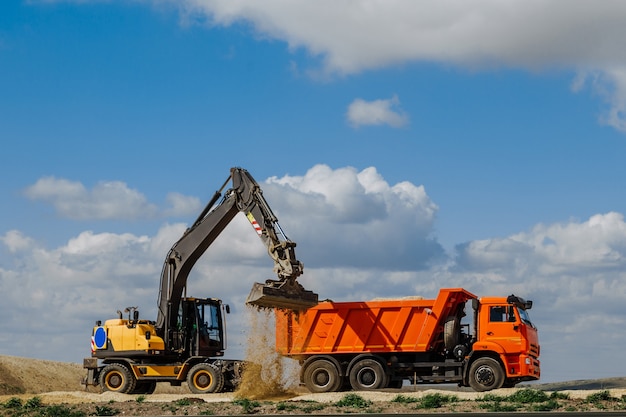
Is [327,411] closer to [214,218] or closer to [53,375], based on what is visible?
[214,218]

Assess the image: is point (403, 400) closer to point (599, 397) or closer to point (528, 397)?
point (528, 397)

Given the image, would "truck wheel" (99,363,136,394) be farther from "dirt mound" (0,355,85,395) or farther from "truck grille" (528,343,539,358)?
"truck grille" (528,343,539,358)

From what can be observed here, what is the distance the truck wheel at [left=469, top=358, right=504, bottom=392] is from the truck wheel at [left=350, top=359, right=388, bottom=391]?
10.2 feet

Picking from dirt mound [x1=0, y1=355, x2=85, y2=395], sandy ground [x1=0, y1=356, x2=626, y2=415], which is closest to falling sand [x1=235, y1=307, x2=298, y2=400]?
sandy ground [x1=0, y1=356, x2=626, y2=415]

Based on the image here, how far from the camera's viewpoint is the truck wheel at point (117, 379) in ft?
121

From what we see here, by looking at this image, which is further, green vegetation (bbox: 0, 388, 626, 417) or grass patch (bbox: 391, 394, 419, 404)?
grass patch (bbox: 391, 394, 419, 404)

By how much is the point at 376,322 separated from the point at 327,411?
8.61 metres

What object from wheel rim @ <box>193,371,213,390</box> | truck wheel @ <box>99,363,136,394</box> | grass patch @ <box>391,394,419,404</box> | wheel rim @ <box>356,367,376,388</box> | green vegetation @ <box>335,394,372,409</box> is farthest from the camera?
truck wheel @ <box>99,363,136,394</box>

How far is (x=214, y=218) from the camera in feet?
121

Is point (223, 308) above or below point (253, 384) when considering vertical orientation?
above

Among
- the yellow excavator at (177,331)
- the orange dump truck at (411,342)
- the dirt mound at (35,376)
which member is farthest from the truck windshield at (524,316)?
the dirt mound at (35,376)

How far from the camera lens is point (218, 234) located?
1474 inches

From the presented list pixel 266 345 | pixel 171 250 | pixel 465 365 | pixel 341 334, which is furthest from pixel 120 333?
pixel 465 365

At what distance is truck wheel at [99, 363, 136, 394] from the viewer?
37000 mm
